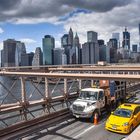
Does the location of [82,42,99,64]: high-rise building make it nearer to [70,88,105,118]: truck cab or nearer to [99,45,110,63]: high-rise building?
[99,45,110,63]: high-rise building

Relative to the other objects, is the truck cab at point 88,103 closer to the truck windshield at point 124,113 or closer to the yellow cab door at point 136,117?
the truck windshield at point 124,113

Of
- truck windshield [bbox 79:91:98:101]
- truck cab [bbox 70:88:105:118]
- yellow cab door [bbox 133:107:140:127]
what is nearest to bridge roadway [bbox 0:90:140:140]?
truck cab [bbox 70:88:105:118]

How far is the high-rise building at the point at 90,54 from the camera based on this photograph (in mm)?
164875

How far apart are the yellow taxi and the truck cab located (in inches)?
79.7

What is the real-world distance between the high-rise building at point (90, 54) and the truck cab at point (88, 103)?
473ft

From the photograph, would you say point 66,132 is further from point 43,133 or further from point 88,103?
point 88,103

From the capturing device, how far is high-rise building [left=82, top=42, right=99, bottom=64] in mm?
164875

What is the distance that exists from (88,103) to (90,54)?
147865 mm

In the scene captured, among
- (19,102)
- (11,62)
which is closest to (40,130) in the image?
(19,102)

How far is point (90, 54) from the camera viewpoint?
165 metres

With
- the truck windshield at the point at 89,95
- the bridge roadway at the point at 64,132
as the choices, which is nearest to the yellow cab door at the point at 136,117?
the bridge roadway at the point at 64,132

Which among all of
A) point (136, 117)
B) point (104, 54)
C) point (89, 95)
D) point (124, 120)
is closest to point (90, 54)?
point (104, 54)

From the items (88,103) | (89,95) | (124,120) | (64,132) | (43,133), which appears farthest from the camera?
(89,95)

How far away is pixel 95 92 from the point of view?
19.0m
